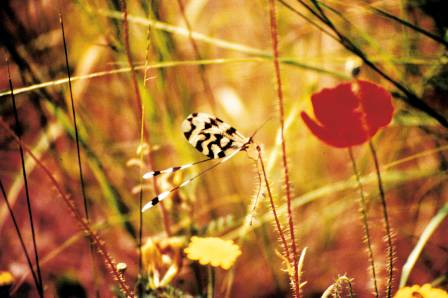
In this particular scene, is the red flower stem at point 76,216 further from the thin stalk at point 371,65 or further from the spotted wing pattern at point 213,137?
the thin stalk at point 371,65

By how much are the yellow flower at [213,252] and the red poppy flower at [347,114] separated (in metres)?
0.15

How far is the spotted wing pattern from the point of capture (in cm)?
37

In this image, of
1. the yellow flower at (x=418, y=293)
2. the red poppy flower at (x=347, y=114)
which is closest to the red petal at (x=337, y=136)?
the red poppy flower at (x=347, y=114)

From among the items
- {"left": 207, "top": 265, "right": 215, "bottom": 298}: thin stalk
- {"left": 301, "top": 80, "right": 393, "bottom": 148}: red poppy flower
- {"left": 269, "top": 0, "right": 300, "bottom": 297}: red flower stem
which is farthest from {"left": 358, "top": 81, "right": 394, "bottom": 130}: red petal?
{"left": 207, "top": 265, "right": 215, "bottom": 298}: thin stalk

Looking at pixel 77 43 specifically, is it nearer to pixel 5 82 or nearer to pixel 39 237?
pixel 5 82

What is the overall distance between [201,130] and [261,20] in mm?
814

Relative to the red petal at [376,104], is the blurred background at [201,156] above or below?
above

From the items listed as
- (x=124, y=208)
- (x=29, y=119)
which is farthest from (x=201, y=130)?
(x=29, y=119)

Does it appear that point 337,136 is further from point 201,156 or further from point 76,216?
point 201,156

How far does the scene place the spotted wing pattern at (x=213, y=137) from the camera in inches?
14.5

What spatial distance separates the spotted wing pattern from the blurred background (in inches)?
7.2

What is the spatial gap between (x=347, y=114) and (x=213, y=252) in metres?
0.20

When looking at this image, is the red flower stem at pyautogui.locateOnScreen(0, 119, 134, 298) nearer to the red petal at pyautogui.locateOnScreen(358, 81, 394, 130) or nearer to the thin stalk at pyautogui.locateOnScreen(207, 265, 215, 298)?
the thin stalk at pyautogui.locateOnScreen(207, 265, 215, 298)

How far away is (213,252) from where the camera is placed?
44cm
